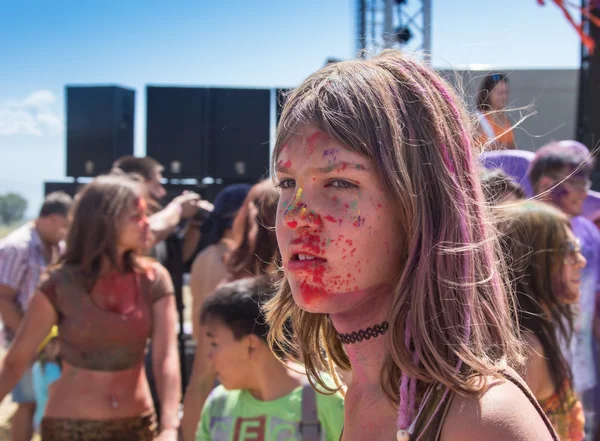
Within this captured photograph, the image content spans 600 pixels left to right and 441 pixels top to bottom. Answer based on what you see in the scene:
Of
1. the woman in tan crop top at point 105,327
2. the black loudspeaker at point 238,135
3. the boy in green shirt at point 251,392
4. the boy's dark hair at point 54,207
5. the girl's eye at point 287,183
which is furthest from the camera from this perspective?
the black loudspeaker at point 238,135

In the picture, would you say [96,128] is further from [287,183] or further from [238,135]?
[287,183]

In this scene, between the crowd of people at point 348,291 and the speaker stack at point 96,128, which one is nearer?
the crowd of people at point 348,291

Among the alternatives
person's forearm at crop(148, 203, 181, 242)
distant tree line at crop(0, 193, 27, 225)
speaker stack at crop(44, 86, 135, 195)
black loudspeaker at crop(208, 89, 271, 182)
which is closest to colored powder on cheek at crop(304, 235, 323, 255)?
person's forearm at crop(148, 203, 181, 242)

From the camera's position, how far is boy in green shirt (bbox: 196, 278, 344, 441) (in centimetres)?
202

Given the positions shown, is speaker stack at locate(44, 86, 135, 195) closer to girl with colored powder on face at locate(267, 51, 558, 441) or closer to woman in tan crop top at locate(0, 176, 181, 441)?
woman in tan crop top at locate(0, 176, 181, 441)

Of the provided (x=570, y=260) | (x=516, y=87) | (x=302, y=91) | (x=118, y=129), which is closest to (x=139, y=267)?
(x=570, y=260)

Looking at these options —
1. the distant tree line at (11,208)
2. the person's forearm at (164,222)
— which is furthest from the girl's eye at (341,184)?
the distant tree line at (11,208)

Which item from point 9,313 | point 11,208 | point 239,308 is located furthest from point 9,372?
point 11,208

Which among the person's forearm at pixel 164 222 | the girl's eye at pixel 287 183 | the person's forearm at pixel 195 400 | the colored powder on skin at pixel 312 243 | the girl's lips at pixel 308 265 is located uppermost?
the girl's eye at pixel 287 183

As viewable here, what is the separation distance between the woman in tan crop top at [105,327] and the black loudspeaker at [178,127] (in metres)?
4.41

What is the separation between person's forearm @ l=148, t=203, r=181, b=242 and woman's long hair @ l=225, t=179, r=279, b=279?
1316mm

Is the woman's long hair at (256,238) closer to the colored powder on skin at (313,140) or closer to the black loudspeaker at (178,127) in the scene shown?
the colored powder on skin at (313,140)

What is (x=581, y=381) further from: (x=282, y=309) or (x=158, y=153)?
(x=158, y=153)

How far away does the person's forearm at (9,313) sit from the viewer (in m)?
4.31
